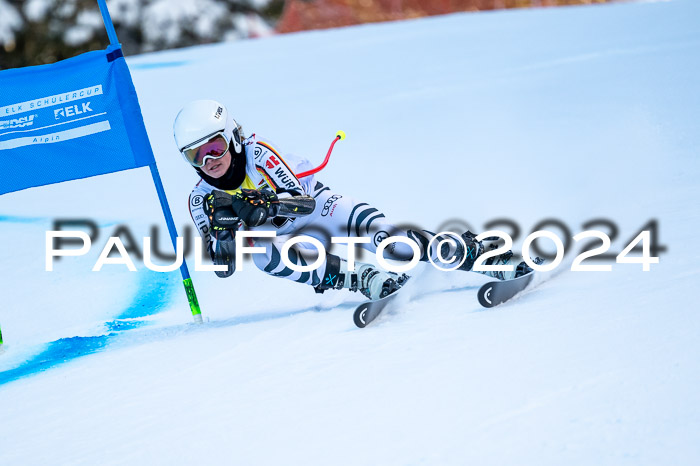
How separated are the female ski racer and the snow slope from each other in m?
0.21

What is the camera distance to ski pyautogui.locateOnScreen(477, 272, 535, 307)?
3.58 m

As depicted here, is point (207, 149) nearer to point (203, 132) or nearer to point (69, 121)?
point (203, 132)

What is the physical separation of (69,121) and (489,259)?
7.25 feet

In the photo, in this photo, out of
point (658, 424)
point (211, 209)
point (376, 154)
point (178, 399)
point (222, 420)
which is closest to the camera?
point (658, 424)

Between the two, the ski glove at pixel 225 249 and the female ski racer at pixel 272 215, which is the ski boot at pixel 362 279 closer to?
the female ski racer at pixel 272 215

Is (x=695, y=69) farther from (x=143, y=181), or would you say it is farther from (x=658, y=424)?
(x=658, y=424)

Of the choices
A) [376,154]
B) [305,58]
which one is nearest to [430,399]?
[376,154]

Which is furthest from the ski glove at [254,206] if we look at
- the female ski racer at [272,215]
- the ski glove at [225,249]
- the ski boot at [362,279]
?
the ski boot at [362,279]

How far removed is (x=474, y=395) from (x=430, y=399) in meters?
0.14

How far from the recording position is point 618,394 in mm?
2469

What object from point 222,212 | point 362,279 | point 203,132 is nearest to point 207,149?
point 203,132

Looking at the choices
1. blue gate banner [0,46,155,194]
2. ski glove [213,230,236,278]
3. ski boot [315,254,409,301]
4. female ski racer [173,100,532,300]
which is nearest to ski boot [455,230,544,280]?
female ski racer [173,100,532,300]

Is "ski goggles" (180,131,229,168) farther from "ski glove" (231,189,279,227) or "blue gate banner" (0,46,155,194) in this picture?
"blue gate banner" (0,46,155,194)

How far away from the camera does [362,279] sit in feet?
12.8
